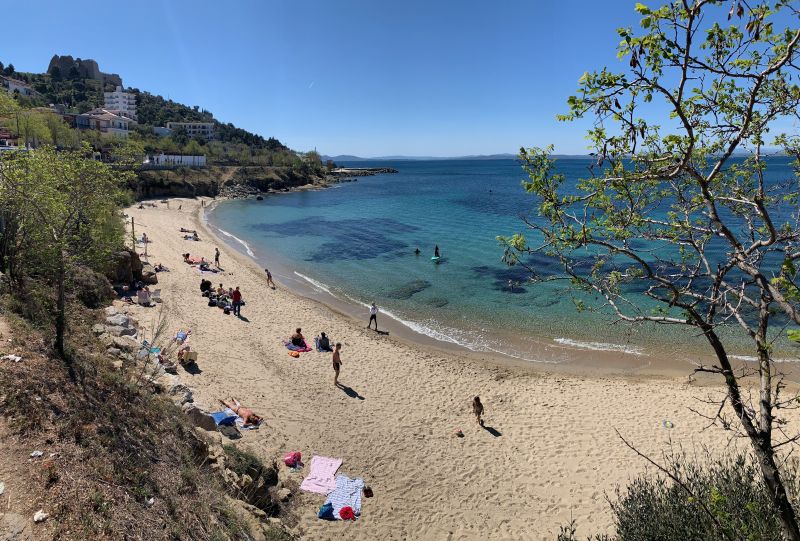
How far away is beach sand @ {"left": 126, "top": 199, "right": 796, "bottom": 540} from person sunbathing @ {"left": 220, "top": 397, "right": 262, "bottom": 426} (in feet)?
1.11

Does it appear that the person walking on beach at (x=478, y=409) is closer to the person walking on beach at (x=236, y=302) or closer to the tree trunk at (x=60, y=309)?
the tree trunk at (x=60, y=309)

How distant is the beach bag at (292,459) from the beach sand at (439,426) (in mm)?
295

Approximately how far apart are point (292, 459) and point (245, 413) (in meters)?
2.19

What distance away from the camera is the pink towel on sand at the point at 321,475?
9859 mm

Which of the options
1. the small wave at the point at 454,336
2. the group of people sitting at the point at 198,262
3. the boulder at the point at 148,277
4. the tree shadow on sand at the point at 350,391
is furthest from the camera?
the group of people sitting at the point at 198,262

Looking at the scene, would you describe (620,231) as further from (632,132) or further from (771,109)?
(771,109)

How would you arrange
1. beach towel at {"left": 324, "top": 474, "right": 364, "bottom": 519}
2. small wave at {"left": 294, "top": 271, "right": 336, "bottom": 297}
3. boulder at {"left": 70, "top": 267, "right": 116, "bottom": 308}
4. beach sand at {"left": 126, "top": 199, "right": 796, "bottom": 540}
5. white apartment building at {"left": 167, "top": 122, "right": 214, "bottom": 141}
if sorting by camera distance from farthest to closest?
white apartment building at {"left": 167, "top": 122, "right": 214, "bottom": 141} < small wave at {"left": 294, "top": 271, "right": 336, "bottom": 297} < boulder at {"left": 70, "top": 267, "right": 116, "bottom": 308} < beach sand at {"left": 126, "top": 199, "right": 796, "bottom": 540} < beach towel at {"left": 324, "top": 474, "right": 364, "bottom": 519}

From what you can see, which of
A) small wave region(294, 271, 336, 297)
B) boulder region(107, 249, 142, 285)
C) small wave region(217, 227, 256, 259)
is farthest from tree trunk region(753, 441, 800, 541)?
small wave region(217, 227, 256, 259)

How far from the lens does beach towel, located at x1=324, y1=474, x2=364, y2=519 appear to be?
9.39 m

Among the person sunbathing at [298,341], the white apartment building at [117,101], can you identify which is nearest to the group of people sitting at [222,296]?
→ the person sunbathing at [298,341]

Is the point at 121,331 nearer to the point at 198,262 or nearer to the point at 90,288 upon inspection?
the point at 90,288

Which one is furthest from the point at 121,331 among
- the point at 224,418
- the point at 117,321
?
the point at 224,418

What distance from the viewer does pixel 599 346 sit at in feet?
64.4

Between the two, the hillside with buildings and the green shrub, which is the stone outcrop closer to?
the hillside with buildings
